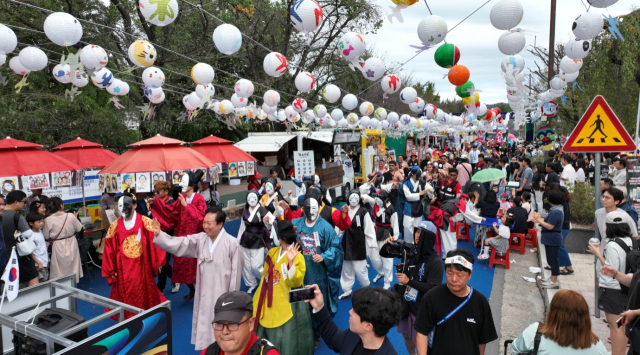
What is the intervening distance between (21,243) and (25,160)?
2.32 m

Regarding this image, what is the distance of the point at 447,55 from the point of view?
20.8 ft

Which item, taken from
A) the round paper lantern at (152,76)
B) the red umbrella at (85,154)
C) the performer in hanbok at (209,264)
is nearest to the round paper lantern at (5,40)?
the round paper lantern at (152,76)

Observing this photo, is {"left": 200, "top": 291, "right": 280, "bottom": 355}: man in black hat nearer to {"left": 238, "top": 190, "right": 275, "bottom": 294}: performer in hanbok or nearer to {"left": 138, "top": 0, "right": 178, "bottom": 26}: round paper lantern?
{"left": 238, "top": 190, "right": 275, "bottom": 294}: performer in hanbok

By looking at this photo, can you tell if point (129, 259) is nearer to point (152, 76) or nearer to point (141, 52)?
point (141, 52)

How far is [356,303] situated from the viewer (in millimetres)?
2256

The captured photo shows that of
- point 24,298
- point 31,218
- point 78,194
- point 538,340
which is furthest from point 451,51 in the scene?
point 78,194

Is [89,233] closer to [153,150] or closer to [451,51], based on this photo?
[153,150]

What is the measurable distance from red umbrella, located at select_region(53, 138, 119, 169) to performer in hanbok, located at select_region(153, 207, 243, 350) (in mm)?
5111

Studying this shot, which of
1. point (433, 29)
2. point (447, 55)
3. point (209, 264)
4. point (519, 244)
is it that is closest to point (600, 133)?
point (433, 29)

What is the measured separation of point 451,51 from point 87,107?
9828 mm

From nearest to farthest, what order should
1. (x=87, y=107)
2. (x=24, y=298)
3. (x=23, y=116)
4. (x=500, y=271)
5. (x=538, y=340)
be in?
(x=538, y=340)
(x=24, y=298)
(x=500, y=271)
(x=23, y=116)
(x=87, y=107)

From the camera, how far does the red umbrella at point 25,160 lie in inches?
263

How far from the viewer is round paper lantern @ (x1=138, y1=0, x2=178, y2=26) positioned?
204 inches

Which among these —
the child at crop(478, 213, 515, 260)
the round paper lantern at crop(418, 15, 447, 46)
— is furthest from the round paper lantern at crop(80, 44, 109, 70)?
the child at crop(478, 213, 515, 260)
